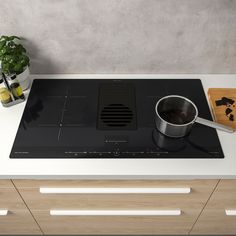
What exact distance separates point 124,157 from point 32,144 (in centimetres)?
35

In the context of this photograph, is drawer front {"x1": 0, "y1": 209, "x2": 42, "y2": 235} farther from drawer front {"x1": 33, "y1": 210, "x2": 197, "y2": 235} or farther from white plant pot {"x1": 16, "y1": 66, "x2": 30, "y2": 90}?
white plant pot {"x1": 16, "y1": 66, "x2": 30, "y2": 90}

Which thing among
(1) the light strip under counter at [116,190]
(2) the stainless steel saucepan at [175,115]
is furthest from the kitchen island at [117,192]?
(2) the stainless steel saucepan at [175,115]

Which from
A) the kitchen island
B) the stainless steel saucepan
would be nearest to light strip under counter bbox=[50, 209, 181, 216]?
the kitchen island

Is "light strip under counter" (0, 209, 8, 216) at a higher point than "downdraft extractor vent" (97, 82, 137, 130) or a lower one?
lower

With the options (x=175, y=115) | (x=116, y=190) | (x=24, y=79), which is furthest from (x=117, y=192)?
(x=24, y=79)

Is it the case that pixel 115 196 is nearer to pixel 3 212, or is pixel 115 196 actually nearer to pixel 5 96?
pixel 3 212

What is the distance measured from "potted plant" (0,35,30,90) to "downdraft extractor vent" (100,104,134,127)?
392 mm

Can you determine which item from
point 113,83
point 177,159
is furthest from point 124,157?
point 113,83

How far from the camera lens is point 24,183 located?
99cm

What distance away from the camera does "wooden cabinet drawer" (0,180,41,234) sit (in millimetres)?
1044

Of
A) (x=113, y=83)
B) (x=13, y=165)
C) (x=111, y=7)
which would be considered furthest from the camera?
(x=113, y=83)

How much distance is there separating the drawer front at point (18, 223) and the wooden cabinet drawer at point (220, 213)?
2.69 feet

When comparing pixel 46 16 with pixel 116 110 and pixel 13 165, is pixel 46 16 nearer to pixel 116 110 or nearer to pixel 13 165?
pixel 116 110

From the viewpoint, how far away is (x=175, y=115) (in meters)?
1.06
